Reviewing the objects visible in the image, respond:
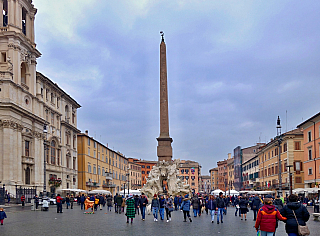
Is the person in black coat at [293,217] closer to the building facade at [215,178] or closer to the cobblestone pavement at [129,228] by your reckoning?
the cobblestone pavement at [129,228]

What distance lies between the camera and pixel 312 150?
4319cm

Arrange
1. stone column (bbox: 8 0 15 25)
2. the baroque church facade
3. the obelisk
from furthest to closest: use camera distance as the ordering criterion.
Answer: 1. stone column (bbox: 8 0 15 25)
2. the baroque church facade
3. the obelisk

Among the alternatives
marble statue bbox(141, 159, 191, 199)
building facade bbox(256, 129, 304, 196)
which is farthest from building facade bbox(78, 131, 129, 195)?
building facade bbox(256, 129, 304, 196)

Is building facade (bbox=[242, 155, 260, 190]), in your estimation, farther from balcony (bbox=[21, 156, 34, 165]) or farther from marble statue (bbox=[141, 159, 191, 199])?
balcony (bbox=[21, 156, 34, 165])

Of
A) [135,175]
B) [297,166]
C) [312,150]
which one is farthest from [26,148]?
[135,175]

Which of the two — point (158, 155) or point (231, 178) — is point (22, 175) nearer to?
point (158, 155)

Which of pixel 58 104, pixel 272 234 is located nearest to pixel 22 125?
pixel 58 104

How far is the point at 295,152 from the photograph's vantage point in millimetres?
50188

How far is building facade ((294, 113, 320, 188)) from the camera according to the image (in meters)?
41.3

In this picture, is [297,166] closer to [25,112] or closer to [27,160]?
[27,160]

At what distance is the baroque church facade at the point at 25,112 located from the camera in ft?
132

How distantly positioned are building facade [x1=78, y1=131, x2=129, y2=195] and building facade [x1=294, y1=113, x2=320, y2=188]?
73.3 feet

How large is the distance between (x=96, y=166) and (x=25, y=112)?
2764 cm

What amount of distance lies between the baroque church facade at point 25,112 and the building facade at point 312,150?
2615cm
